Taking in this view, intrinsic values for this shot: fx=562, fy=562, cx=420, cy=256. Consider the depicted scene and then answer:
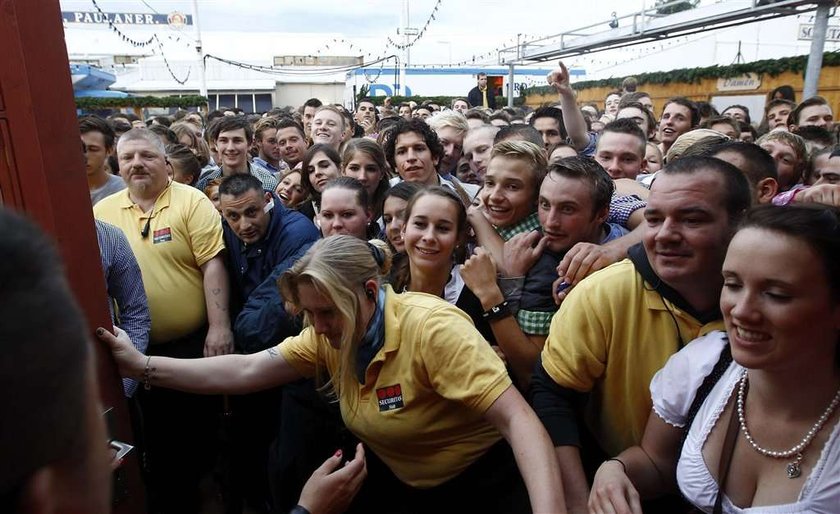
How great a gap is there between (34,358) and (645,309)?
155cm

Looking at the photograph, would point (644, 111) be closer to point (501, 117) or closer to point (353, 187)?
point (501, 117)

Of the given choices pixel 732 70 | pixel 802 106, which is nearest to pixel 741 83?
pixel 732 70

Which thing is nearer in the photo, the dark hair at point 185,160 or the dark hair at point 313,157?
the dark hair at point 313,157

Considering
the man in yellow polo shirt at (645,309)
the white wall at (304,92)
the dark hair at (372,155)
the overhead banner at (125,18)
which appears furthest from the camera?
the white wall at (304,92)

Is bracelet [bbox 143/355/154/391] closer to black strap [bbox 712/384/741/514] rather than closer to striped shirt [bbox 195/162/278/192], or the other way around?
black strap [bbox 712/384/741/514]

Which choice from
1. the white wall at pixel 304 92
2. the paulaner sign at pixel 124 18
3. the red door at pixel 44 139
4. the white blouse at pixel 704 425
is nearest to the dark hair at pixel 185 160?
the red door at pixel 44 139

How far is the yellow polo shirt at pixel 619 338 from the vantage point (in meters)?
1.67

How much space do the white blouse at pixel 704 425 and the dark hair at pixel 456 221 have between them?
1132mm

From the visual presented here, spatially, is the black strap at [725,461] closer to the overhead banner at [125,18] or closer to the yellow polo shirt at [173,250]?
the yellow polo shirt at [173,250]

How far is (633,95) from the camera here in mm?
6754

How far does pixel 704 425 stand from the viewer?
1.43 m

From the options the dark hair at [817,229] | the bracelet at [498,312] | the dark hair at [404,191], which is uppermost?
the dark hair at [817,229]

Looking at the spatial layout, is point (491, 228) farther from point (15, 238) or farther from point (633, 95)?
point (633, 95)

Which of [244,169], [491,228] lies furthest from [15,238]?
[244,169]
